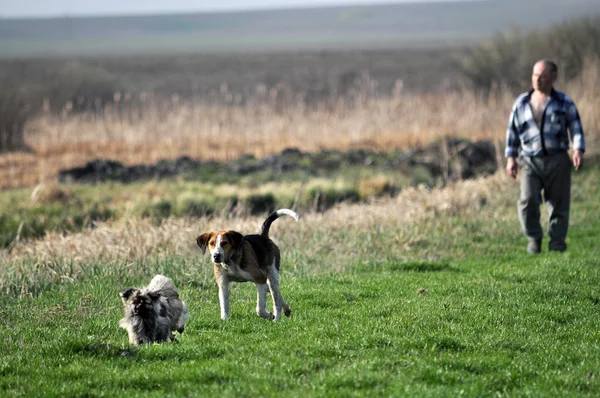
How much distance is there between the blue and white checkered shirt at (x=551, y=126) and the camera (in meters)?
12.5

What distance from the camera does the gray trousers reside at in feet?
41.7

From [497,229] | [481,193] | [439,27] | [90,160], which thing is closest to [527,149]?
[497,229]

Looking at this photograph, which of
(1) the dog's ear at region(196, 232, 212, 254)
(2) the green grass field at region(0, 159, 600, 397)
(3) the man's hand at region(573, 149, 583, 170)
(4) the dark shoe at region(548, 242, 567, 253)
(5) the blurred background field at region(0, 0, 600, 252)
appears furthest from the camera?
(5) the blurred background field at region(0, 0, 600, 252)

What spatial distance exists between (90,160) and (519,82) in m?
18.8

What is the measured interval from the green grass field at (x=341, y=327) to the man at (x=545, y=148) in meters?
0.56

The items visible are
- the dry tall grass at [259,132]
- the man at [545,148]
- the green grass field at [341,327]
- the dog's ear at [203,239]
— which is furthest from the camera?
the dry tall grass at [259,132]

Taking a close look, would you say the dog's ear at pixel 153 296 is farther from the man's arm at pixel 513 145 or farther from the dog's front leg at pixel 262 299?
the man's arm at pixel 513 145

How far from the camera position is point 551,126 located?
12578 mm

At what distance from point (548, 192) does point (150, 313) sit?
285 inches

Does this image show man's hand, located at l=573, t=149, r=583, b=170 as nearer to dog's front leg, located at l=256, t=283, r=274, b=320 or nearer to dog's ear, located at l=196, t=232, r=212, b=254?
dog's front leg, located at l=256, t=283, r=274, b=320

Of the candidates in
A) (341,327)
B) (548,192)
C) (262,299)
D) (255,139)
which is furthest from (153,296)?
(255,139)

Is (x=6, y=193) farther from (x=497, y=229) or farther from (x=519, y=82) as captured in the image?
(x=519, y=82)

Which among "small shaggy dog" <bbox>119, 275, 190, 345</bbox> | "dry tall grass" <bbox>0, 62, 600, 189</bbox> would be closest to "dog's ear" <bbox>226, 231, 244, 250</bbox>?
"small shaggy dog" <bbox>119, 275, 190, 345</bbox>

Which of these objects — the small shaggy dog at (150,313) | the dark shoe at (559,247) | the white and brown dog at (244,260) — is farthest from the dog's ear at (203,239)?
the dark shoe at (559,247)
